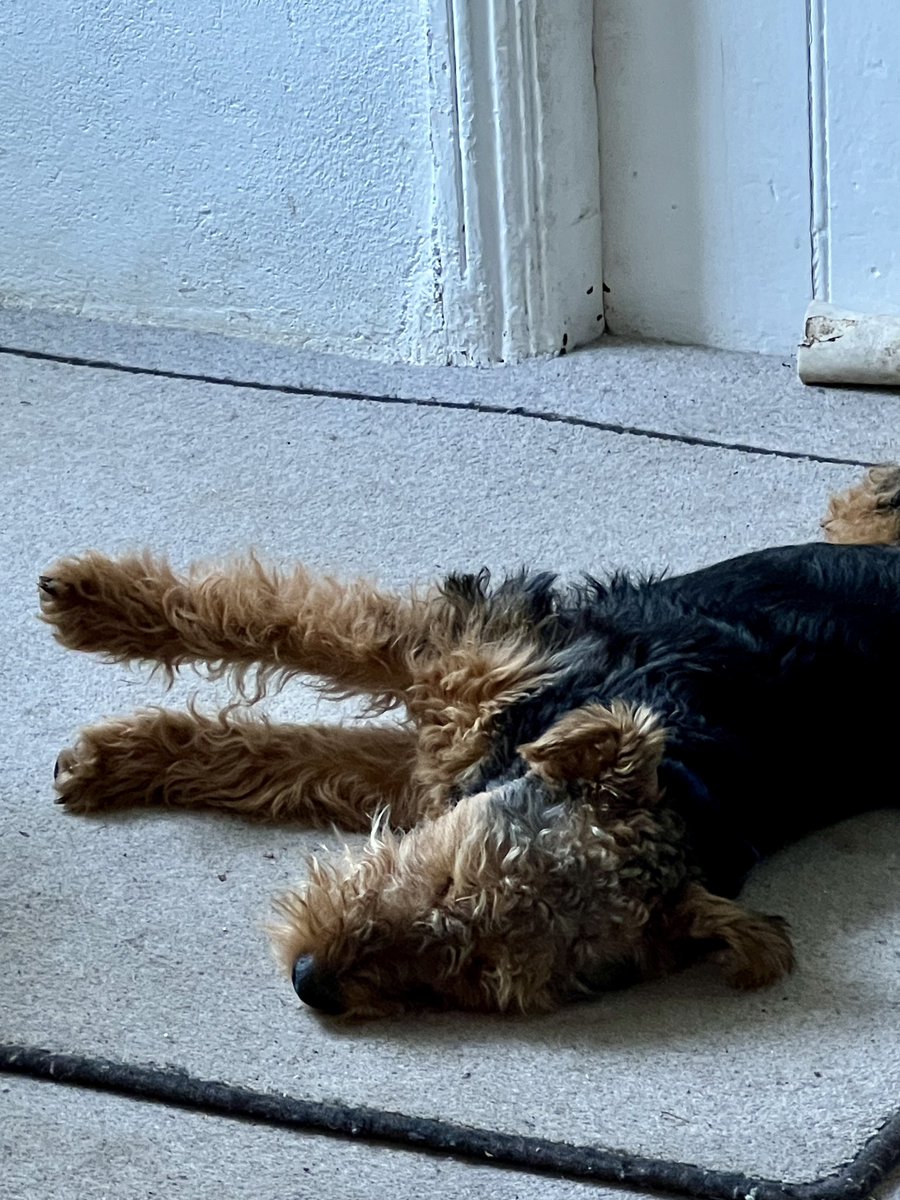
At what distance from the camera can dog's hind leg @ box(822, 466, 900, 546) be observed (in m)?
2.31

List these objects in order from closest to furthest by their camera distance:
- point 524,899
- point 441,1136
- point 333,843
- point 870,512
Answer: point 441,1136 < point 524,899 < point 333,843 < point 870,512

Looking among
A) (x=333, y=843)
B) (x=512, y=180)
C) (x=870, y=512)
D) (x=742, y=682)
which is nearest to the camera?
(x=742, y=682)

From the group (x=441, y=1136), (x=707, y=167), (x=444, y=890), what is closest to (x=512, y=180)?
(x=707, y=167)

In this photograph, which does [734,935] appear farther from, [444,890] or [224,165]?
[224,165]

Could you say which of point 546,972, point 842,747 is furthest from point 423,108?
point 546,972

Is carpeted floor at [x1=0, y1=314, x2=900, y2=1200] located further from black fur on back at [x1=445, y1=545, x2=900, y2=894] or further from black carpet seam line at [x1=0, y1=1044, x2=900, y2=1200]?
black fur on back at [x1=445, y1=545, x2=900, y2=894]

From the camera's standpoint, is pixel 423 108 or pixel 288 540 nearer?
pixel 288 540

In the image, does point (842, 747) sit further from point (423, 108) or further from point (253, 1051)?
point (423, 108)

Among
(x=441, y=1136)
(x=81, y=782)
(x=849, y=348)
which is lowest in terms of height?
(x=441, y=1136)

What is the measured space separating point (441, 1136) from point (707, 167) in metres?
2.06

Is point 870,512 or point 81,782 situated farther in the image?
point 870,512

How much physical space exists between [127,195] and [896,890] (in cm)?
220

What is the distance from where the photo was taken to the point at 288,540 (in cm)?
257

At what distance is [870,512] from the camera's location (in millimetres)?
2342
